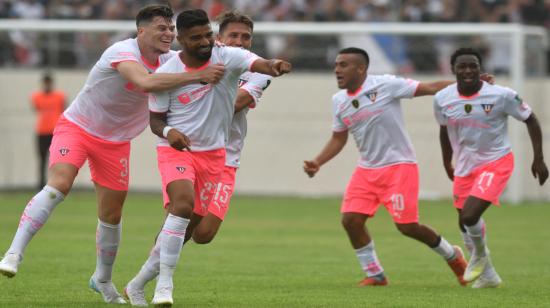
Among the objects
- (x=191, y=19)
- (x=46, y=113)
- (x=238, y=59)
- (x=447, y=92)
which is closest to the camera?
(x=191, y=19)

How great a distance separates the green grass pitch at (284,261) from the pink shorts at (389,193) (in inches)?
30.6

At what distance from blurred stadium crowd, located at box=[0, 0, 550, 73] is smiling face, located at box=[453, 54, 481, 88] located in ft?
45.7

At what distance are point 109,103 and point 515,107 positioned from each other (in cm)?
441

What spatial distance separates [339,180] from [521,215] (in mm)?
5502

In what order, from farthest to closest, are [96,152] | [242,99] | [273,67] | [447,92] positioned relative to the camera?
[447,92]
[242,99]
[96,152]
[273,67]

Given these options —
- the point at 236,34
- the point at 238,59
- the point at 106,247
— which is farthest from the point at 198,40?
the point at 106,247

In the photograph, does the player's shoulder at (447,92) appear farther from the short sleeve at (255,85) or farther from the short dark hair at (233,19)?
the short dark hair at (233,19)

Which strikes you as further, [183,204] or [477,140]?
[477,140]

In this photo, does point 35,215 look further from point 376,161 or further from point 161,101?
point 376,161

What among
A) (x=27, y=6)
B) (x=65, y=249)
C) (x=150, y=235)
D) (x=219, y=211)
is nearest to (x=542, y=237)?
(x=150, y=235)

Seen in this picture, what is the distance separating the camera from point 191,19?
9.16 meters

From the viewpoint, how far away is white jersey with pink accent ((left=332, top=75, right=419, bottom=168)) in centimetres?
1242

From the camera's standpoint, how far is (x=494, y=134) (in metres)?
12.1

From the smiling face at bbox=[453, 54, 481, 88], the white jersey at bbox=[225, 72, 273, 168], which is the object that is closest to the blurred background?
the smiling face at bbox=[453, 54, 481, 88]
